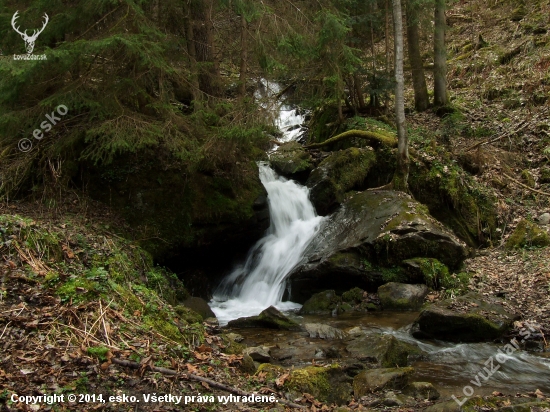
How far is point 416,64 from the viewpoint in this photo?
16.7 meters

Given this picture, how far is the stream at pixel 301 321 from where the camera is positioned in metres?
6.39

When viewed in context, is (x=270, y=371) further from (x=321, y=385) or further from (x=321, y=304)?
(x=321, y=304)

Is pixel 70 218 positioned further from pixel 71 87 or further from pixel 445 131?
pixel 445 131

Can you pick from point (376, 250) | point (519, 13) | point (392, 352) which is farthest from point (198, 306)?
point (519, 13)

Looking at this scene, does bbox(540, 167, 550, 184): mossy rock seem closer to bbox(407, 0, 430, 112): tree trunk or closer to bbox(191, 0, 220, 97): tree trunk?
bbox(407, 0, 430, 112): tree trunk

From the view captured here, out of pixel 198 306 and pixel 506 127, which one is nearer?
pixel 198 306

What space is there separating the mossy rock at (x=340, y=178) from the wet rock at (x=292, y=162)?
0.77m

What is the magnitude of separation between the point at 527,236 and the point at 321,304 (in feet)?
18.4

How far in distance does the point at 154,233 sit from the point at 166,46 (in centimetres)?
403

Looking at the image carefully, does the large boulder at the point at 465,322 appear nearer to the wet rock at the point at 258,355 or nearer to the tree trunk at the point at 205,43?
the wet rock at the point at 258,355

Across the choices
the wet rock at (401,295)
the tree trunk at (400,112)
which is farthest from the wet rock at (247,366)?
the tree trunk at (400,112)

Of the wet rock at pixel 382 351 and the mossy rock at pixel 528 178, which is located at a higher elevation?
the mossy rock at pixel 528 178

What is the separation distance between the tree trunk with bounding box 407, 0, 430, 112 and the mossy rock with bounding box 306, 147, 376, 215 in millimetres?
5440

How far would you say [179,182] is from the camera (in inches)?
405
